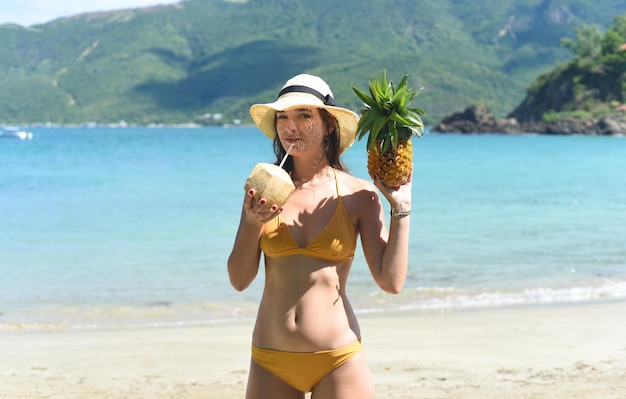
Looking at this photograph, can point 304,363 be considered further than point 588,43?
No

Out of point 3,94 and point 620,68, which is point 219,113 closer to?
point 3,94

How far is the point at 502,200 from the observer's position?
22.9 m

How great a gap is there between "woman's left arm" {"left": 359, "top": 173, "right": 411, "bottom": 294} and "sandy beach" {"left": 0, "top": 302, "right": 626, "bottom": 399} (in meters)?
3.16

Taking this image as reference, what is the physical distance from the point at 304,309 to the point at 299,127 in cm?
58

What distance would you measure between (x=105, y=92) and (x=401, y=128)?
179 meters

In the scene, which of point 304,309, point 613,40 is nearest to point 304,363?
point 304,309

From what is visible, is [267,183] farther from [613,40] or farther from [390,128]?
[613,40]

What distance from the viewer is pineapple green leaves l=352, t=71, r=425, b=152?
8.55 ft

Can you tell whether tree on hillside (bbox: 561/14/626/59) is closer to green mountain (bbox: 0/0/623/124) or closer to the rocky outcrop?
the rocky outcrop

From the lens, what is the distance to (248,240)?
2674mm

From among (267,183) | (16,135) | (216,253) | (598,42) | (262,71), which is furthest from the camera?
(262,71)

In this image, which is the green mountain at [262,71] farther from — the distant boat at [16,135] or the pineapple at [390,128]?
the pineapple at [390,128]

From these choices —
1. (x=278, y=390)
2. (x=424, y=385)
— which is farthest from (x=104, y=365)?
→ (x=278, y=390)

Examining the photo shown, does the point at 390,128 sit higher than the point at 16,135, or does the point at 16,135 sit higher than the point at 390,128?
the point at 16,135
